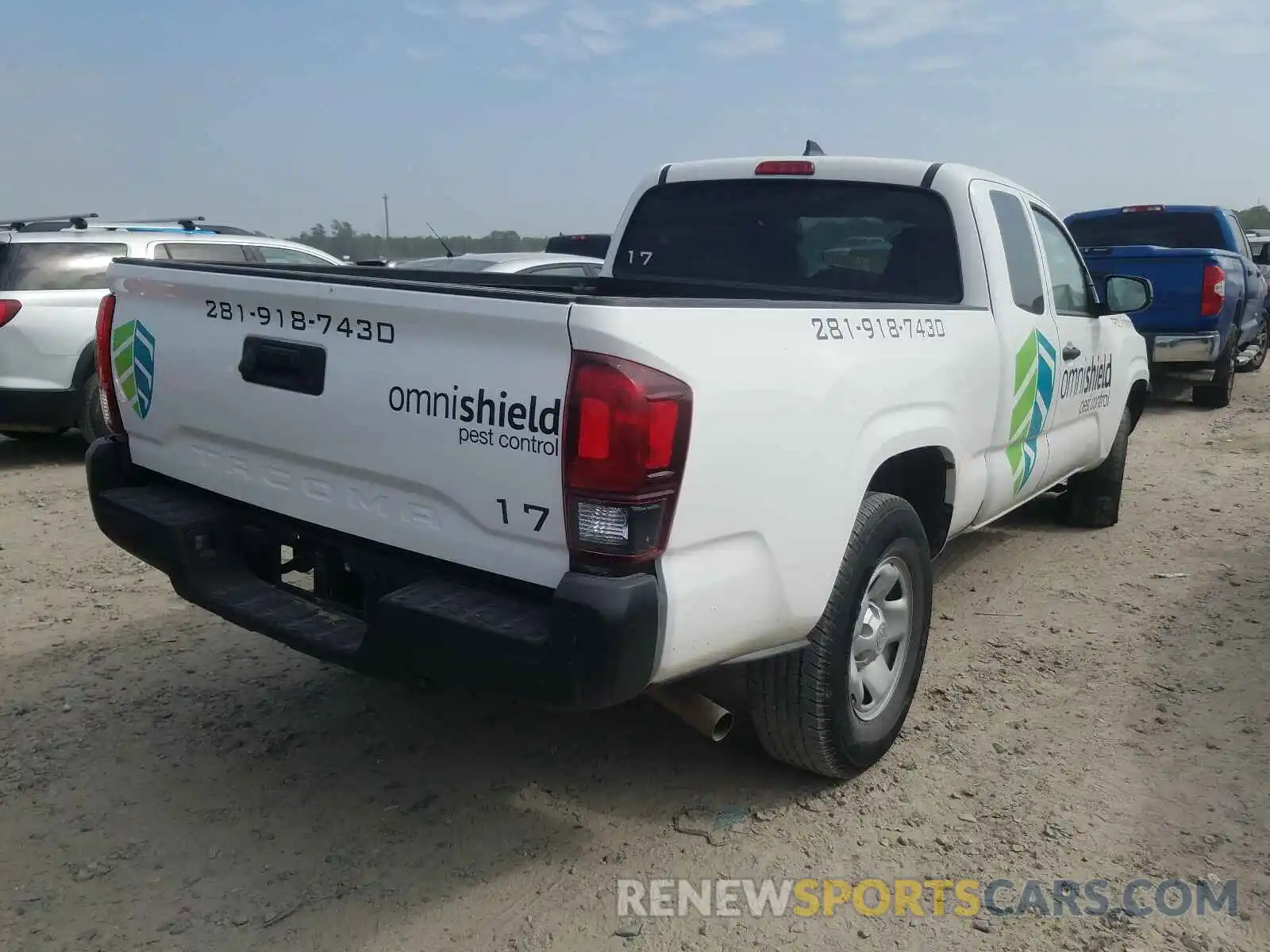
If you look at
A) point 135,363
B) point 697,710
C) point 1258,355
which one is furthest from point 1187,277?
point 135,363

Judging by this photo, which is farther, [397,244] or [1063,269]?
[397,244]

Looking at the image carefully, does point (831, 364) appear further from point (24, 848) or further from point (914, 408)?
point (24, 848)

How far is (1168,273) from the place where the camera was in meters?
10.3

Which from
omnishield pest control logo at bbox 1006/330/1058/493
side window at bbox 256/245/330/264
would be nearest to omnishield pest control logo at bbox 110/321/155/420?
omnishield pest control logo at bbox 1006/330/1058/493

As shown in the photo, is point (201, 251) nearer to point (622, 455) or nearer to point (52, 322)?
point (52, 322)

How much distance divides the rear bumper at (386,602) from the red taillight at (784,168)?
7.96ft

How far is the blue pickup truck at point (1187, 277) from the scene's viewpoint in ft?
33.4

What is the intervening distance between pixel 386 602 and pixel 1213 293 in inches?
393

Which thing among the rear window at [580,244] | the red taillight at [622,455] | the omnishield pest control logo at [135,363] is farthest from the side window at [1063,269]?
the rear window at [580,244]

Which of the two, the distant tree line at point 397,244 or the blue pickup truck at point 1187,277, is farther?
the distant tree line at point 397,244

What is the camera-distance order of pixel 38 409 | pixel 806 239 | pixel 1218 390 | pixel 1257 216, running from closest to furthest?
1. pixel 806 239
2. pixel 38 409
3. pixel 1218 390
4. pixel 1257 216

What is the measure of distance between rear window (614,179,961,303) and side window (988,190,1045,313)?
36cm

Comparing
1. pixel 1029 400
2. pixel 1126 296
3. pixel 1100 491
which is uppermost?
pixel 1126 296

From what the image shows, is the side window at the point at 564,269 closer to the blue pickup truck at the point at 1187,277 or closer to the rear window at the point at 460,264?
the rear window at the point at 460,264
